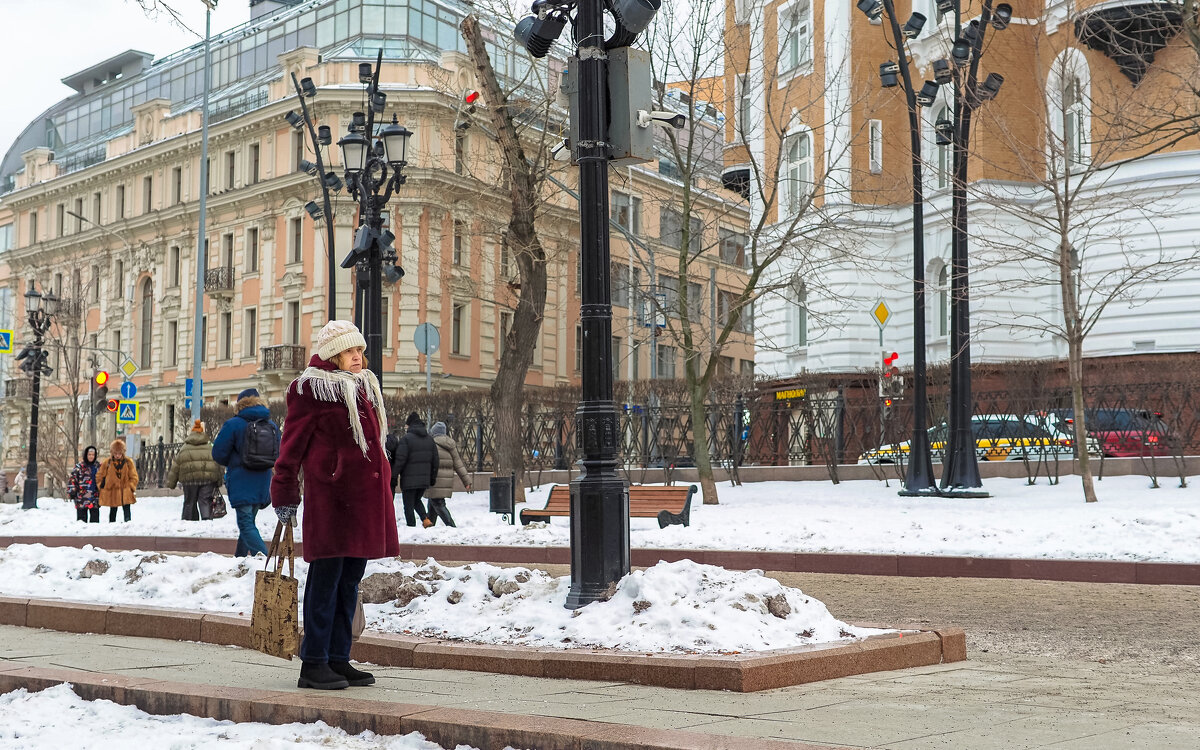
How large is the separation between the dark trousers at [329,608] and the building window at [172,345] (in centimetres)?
5384

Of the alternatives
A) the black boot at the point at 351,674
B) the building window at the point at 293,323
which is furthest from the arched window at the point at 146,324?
the black boot at the point at 351,674

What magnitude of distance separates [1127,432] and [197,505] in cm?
1637

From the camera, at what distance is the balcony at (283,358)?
50688 millimetres

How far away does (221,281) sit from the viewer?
5478cm

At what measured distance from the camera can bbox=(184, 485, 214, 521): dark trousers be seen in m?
23.1

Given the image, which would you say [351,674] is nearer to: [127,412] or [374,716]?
[374,716]

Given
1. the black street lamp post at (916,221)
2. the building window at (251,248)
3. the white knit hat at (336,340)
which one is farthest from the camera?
the building window at (251,248)

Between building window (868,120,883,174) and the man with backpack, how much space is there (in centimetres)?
2317

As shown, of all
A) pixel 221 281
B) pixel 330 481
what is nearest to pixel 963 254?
pixel 330 481

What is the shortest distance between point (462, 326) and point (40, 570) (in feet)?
134

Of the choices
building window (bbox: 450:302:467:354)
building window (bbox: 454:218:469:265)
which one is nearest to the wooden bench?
building window (bbox: 450:302:467:354)

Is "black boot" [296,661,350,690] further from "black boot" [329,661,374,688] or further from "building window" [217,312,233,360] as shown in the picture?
"building window" [217,312,233,360]

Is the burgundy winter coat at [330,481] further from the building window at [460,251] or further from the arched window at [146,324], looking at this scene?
the arched window at [146,324]

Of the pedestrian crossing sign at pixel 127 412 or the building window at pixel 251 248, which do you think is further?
the building window at pixel 251 248
